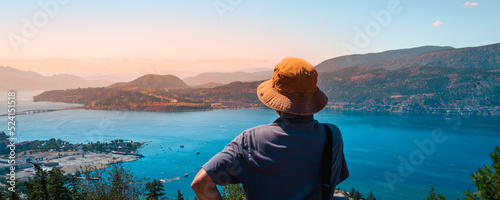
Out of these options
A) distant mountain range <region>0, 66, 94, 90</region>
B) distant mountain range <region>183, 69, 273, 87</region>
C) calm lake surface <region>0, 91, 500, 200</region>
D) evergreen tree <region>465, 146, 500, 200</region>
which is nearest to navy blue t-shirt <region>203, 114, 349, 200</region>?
evergreen tree <region>465, 146, 500, 200</region>

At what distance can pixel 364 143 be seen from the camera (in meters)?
33.9

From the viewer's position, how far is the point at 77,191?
19.2ft

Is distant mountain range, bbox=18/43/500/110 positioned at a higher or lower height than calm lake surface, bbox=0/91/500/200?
higher

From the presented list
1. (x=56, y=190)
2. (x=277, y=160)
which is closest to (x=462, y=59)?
(x=56, y=190)

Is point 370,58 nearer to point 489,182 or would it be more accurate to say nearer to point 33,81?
point 33,81

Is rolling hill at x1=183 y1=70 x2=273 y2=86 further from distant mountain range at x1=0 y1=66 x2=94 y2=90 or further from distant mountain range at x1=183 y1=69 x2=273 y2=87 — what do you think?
distant mountain range at x1=0 y1=66 x2=94 y2=90

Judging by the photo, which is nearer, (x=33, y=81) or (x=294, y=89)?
(x=294, y=89)

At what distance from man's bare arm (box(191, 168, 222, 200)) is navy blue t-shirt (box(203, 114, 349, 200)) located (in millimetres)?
18

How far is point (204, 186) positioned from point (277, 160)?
17 centimetres

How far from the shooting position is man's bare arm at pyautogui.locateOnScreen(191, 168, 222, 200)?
2.00 ft

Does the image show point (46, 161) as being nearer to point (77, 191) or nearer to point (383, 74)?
point (77, 191)

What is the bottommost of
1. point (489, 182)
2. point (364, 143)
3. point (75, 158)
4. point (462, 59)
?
point (75, 158)

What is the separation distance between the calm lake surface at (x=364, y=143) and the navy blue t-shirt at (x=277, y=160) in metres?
20.1

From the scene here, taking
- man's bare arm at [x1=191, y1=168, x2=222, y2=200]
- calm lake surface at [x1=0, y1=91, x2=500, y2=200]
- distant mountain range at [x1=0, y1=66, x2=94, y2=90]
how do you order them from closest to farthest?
man's bare arm at [x1=191, y1=168, x2=222, y2=200] < calm lake surface at [x1=0, y1=91, x2=500, y2=200] < distant mountain range at [x1=0, y1=66, x2=94, y2=90]
